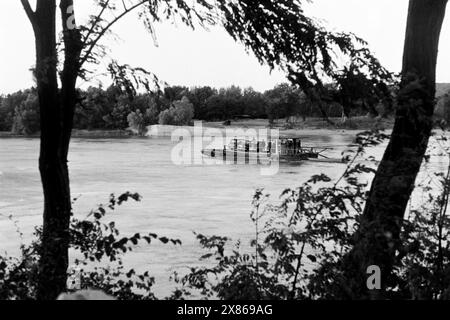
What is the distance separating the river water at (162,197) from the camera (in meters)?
18.2

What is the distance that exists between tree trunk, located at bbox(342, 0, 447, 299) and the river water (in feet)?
1.75

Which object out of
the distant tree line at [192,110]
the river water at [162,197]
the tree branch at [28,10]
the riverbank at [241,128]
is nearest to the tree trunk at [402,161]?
the river water at [162,197]

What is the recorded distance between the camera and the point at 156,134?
440 ft

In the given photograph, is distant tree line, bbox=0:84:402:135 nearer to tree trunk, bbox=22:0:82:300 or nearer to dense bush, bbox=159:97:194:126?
dense bush, bbox=159:97:194:126

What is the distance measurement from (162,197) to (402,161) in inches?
1202

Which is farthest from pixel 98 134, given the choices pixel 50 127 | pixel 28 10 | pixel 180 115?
pixel 28 10

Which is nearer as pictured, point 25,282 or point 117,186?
point 25,282

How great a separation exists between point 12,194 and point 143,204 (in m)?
9.94

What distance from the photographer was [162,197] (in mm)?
34938

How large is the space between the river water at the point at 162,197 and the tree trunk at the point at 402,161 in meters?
0.53

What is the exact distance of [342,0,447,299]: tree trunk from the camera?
13.8 ft

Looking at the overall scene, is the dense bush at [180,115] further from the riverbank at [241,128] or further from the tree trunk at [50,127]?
the tree trunk at [50,127]
